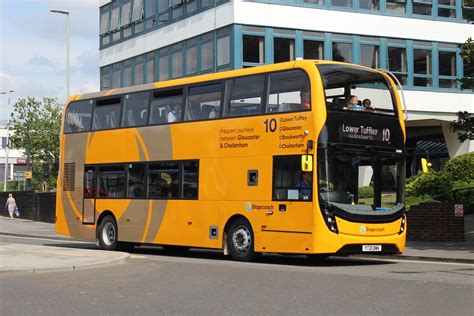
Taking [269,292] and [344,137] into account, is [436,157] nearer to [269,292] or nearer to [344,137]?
[344,137]

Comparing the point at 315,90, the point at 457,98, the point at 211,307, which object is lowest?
the point at 211,307

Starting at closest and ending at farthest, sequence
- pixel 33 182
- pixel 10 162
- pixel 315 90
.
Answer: pixel 315 90 → pixel 33 182 → pixel 10 162

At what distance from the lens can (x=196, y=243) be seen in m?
18.4

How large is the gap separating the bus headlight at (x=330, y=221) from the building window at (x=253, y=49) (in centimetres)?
1778

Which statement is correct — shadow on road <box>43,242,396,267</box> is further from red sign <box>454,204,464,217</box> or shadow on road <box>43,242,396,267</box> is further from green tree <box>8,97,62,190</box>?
green tree <box>8,97,62,190</box>

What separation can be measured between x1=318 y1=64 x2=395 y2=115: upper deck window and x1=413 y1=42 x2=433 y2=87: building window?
1928 centimetres

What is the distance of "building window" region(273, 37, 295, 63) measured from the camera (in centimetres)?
3291

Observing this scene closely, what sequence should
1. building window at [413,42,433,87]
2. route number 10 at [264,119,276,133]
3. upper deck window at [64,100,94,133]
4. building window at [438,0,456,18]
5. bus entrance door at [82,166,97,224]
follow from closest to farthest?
Answer: route number 10 at [264,119,276,133], bus entrance door at [82,166,97,224], upper deck window at [64,100,94,133], building window at [413,42,433,87], building window at [438,0,456,18]

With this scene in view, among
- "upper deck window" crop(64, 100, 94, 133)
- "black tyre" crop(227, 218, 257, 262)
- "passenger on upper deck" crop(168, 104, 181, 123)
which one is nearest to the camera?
"black tyre" crop(227, 218, 257, 262)

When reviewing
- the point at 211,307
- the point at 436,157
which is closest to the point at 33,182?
the point at 436,157

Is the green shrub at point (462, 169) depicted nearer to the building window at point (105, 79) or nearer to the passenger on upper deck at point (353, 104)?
the passenger on upper deck at point (353, 104)

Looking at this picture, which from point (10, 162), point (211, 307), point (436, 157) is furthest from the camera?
point (10, 162)

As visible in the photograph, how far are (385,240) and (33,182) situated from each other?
183 feet

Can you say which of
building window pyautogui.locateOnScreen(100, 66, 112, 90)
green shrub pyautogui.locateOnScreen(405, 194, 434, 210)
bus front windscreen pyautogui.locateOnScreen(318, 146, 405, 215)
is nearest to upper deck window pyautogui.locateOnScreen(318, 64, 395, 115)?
bus front windscreen pyautogui.locateOnScreen(318, 146, 405, 215)
